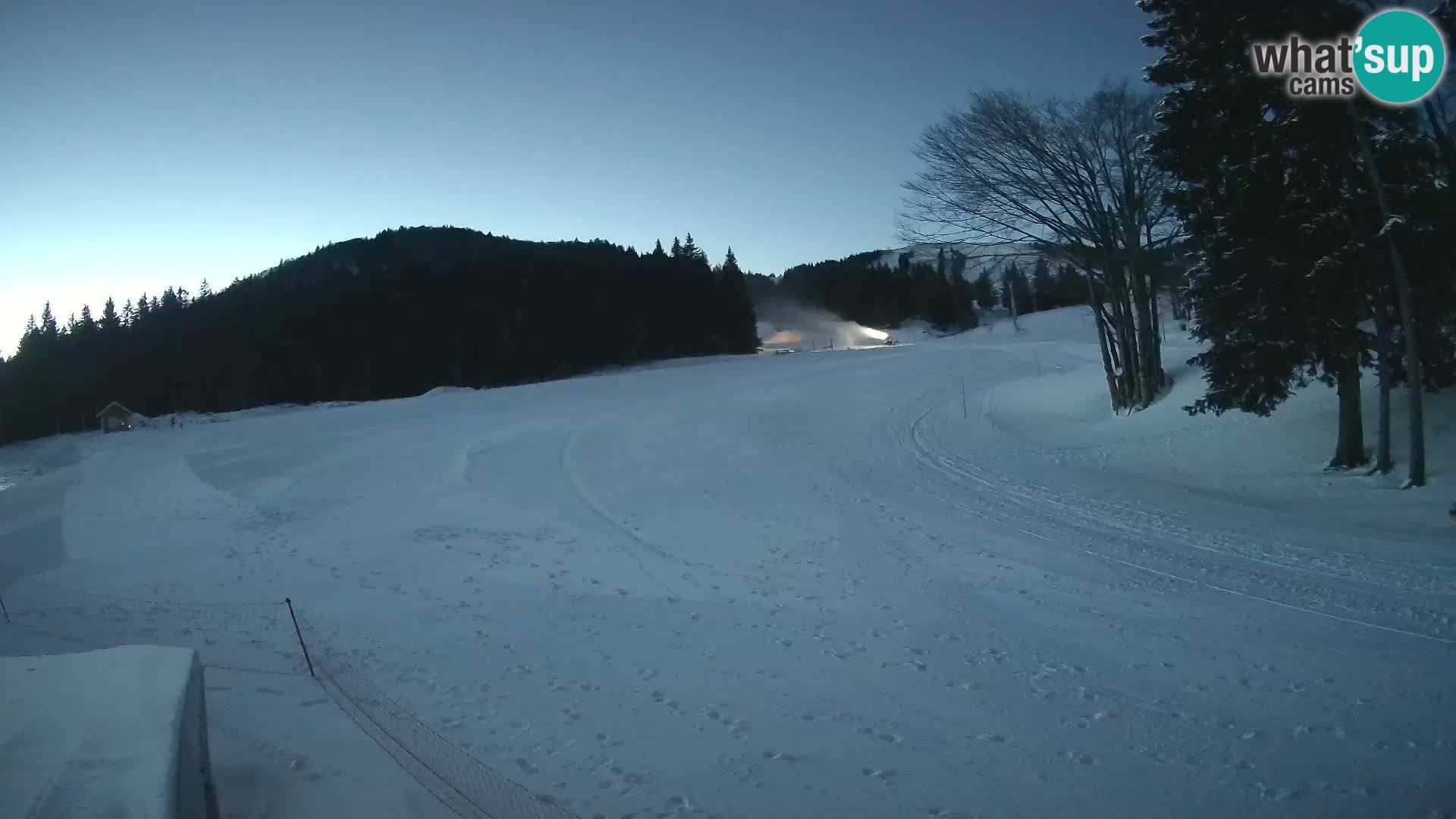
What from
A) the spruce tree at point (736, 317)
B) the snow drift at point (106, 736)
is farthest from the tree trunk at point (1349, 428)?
the spruce tree at point (736, 317)

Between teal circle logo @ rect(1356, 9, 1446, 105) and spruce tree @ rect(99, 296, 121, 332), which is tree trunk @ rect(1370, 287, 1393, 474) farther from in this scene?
spruce tree @ rect(99, 296, 121, 332)

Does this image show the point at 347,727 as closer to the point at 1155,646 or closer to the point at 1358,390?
the point at 1155,646

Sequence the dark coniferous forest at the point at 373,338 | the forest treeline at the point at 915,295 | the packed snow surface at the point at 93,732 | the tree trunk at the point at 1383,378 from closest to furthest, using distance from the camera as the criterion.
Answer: the packed snow surface at the point at 93,732
the tree trunk at the point at 1383,378
the dark coniferous forest at the point at 373,338
the forest treeline at the point at 915,295

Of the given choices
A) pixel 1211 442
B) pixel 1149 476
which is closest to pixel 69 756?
pixel 1149 476

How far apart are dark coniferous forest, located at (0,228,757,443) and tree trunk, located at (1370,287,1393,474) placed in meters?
50.9

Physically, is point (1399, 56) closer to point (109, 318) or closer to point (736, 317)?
point (736, 317)

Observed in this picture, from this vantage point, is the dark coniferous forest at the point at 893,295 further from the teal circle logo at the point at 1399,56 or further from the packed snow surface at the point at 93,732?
the packed snow surface at the point at 93,732

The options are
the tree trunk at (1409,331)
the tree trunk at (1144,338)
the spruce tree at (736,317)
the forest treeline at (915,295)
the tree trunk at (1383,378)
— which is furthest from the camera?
the forest treeline at (915,295)

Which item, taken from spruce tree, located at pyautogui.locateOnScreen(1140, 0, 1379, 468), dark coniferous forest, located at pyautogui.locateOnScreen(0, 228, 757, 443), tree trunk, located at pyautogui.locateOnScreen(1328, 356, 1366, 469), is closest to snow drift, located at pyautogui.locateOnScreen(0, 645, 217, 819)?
spruce tree, located at pyautogui.locateOnScreen(1140, 0, 1379, 468)

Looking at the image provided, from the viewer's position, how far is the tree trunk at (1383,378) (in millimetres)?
12102

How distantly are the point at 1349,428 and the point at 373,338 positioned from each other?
189 ft

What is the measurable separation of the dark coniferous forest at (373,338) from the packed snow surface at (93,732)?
52.3 meters

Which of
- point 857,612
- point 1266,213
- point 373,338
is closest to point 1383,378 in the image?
point 1266,213

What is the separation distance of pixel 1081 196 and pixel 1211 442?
24.2 feet
